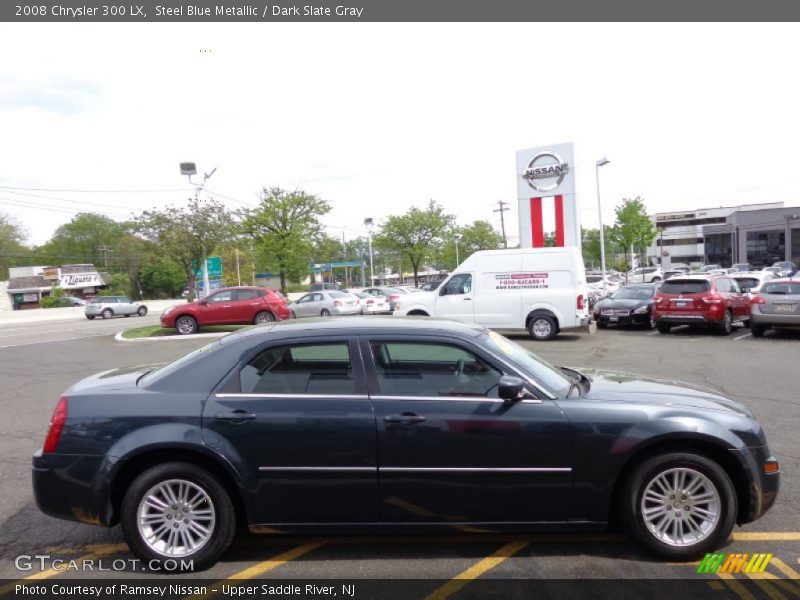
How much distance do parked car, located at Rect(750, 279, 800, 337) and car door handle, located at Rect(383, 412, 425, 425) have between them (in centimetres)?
1368

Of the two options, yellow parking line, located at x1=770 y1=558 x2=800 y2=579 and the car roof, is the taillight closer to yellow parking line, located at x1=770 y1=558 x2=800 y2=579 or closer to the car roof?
the car roof

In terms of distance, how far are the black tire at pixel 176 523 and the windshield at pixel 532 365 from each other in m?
2.03

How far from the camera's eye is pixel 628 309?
17219 millimetres

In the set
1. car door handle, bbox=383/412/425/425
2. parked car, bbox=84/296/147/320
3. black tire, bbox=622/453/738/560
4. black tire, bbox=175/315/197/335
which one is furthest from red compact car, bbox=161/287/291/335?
parked car, bbox=84/296/147/320

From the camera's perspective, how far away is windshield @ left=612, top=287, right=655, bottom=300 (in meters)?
17.7

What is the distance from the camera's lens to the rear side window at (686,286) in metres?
15.3

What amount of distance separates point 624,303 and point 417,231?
32358mm

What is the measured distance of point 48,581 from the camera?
356 cm

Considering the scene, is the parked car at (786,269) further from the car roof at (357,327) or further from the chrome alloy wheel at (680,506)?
the car roof at (357,327)

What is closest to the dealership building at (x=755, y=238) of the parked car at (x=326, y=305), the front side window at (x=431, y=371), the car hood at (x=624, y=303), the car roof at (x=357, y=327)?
the parked car at (x=326, y=305)

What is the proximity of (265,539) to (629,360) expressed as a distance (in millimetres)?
9365

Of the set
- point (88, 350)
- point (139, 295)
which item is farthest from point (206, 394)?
point (139, 295)

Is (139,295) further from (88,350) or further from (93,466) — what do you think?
(93,466)

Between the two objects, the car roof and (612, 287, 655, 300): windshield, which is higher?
the car roof
